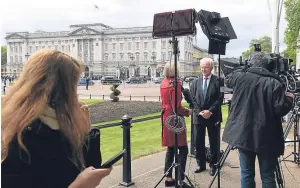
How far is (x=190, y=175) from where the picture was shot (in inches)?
224

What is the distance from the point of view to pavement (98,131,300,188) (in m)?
5.28

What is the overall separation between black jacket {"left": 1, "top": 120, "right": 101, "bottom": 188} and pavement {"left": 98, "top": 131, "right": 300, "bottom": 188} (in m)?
3.61

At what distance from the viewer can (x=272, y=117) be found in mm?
3754

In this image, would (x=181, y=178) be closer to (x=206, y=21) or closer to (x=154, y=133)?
(x=206, y=21)

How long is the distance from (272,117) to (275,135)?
0.74ft

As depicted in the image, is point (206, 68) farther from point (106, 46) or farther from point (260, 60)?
point (106, 46)

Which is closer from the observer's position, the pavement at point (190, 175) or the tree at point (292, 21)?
the pavement at point (190, 175)

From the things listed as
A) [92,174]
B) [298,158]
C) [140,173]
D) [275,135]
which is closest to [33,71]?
[92,174]

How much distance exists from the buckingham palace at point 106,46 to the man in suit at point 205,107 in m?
112

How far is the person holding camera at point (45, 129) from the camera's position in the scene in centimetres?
163

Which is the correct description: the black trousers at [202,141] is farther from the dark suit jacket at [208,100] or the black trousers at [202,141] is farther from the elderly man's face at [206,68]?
the elderly man's face at [206,68]

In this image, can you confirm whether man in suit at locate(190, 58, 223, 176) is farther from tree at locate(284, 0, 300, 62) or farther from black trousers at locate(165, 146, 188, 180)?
A: tree at locate(284, 0, 300, 62)

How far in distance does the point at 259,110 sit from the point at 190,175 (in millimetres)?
2348

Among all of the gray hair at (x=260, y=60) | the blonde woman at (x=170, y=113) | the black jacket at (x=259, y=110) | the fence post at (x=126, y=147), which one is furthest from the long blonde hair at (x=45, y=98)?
the fence post at (x=126, y=147)
